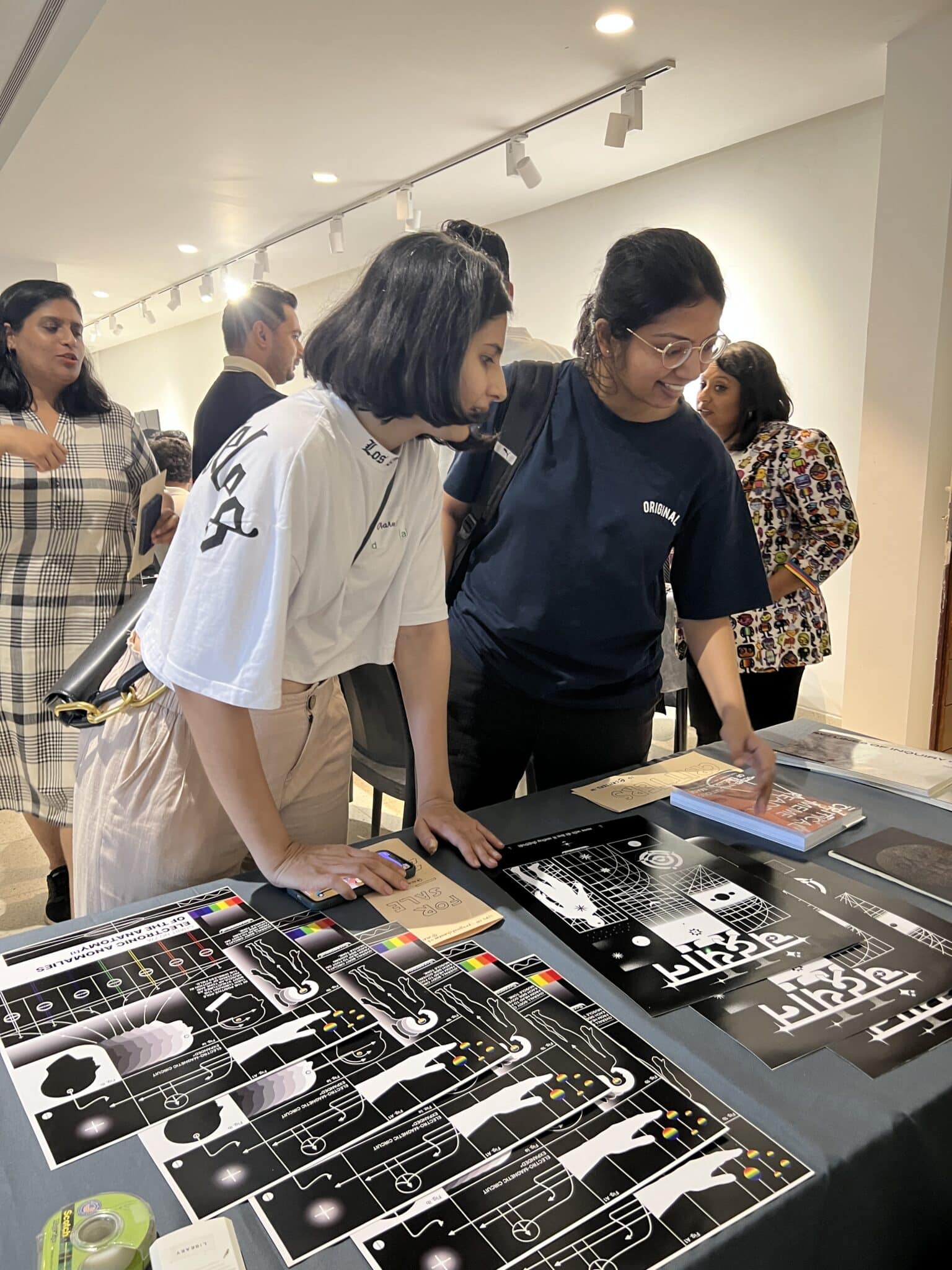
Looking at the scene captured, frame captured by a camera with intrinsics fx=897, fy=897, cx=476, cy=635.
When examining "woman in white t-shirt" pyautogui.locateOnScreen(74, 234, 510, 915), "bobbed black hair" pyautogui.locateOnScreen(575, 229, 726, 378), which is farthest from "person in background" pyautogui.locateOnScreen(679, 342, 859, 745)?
"woman in white t-shirt" pyautogui.locateOnScreen(74, 234, 510, 915)

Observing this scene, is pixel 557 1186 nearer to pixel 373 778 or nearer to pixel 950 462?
pixel 373 778

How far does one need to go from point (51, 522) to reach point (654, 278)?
148cm

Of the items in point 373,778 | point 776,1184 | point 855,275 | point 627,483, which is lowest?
point 373,778

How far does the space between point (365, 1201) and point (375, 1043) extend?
15 cm

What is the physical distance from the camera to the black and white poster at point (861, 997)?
A: 74cm

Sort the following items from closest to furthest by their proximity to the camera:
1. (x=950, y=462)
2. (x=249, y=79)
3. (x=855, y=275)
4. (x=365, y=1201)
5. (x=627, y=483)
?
(x=365, y=1201)
(x=627, y=483)
(x=950, y=462)
(x=249, y=79)
(x=855, y=275)

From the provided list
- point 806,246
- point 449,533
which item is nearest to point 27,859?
point 449,533

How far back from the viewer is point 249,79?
11.1ft

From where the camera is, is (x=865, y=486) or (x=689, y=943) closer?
(x=689, y=943)

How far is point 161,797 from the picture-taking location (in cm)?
104

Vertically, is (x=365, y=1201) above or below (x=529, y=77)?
below

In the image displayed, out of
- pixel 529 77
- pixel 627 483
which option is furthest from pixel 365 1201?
pixel 529 77

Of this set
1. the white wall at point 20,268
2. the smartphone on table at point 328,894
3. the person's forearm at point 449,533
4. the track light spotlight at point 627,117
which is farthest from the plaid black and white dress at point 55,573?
the white wall at point 20,268

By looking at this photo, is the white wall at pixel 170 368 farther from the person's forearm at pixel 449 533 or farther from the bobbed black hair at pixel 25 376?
the person's forearm at pixel 449 533
